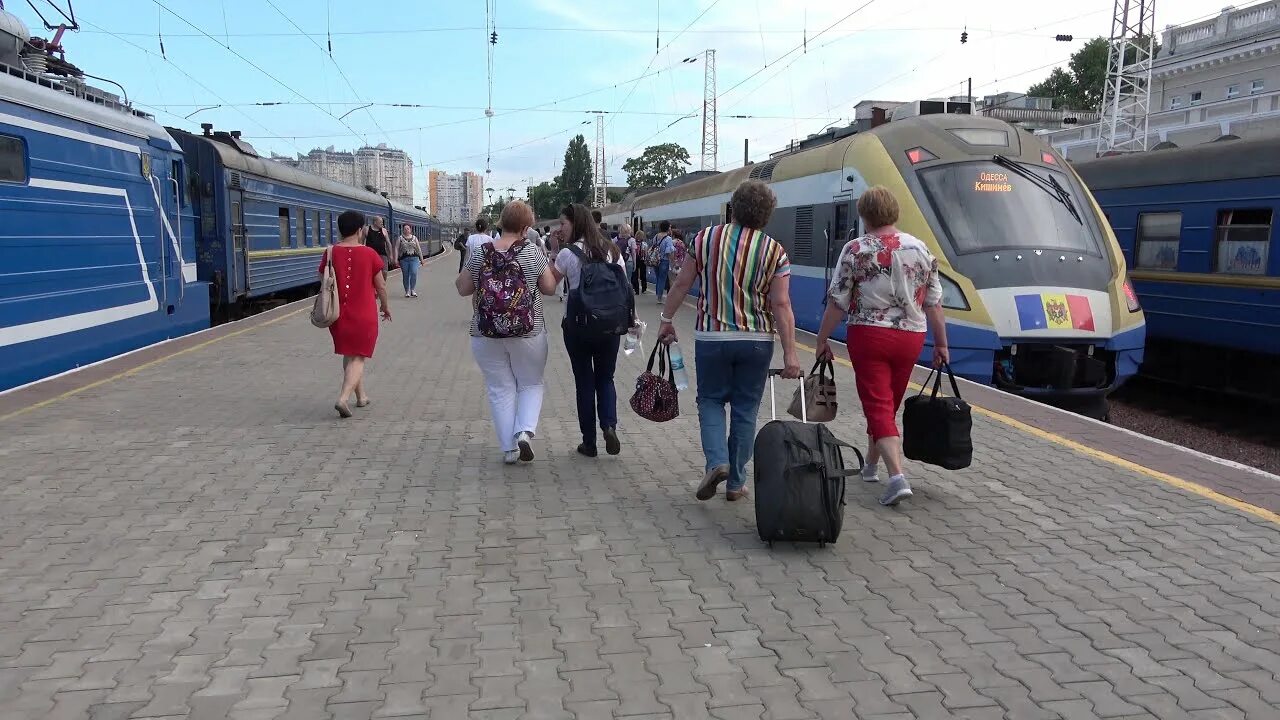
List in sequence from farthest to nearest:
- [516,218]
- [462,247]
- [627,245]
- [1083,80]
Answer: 1. [1083,80]
2. [462,247]
3. [627,245]
4. [516,218]

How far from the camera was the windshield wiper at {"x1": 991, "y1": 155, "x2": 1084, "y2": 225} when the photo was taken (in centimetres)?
991

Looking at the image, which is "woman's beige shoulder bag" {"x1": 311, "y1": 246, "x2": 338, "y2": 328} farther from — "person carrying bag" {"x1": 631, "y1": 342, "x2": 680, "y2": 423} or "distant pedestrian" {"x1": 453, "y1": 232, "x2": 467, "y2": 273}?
"person carrying bag" {"x1": 631, "y1": 342, "x2": 680, "y2": 423}

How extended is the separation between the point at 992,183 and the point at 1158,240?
3102 mm

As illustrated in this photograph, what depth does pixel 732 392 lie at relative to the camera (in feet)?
17.3

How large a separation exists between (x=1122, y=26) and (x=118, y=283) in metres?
31.0

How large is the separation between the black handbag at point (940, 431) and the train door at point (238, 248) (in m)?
13.0

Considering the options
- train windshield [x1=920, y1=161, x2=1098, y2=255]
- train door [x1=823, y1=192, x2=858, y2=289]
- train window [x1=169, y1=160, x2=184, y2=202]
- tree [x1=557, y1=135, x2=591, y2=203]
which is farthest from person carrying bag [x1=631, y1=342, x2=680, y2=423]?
tree [x1=557, y1=135, x2=591, y2=203]

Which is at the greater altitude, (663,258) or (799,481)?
(663,258)

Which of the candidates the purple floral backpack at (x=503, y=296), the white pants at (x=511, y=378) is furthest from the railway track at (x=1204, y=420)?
the purple floral backpack at (x=503, y=296)

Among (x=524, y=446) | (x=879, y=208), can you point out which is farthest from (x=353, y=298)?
(x=879, y=208)

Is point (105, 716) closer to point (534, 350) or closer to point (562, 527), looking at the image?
point (562, 527)

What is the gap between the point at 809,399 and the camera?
5.43m

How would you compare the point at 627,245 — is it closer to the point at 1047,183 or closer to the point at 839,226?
the point at 839,226

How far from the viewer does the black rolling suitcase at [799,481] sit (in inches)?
174
